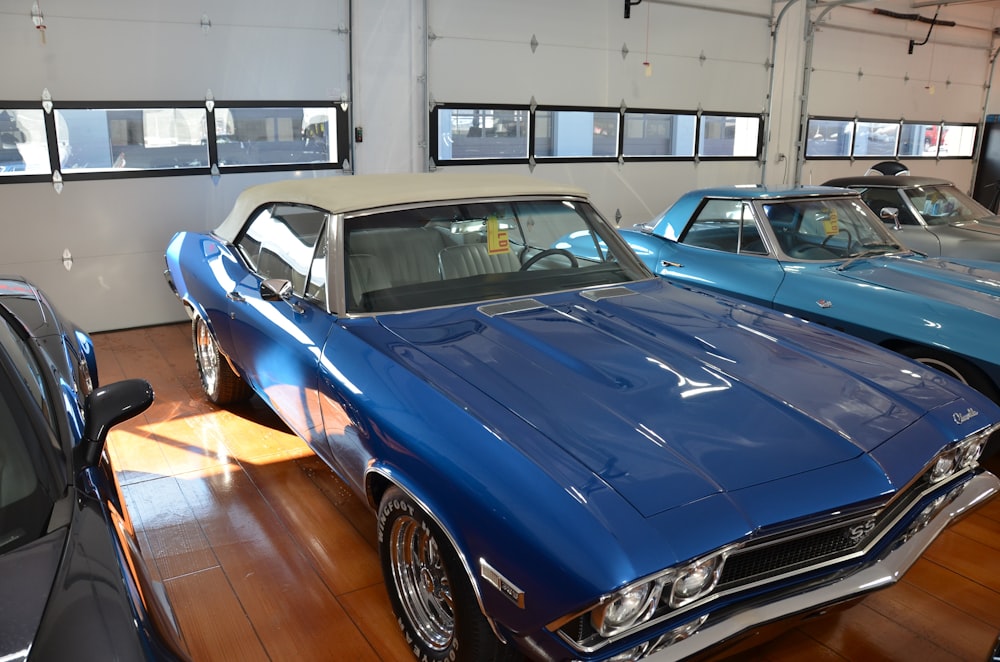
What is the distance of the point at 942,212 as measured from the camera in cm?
752

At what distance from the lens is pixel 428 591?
7.91ft

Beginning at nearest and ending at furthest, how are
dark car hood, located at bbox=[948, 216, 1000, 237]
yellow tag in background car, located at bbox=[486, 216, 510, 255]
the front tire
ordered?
the front tire → yellow tag in background car, located at bbox=[486, 216, 510, 255] → dark car hood, located at bbox=[948, 216, 1000, 237]

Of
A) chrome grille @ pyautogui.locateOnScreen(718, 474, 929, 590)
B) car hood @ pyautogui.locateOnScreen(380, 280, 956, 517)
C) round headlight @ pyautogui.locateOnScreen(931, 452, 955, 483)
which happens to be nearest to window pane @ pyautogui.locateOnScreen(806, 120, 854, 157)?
car hood @ pyautogui.locateOnScreen(380, 280, 956, 517)

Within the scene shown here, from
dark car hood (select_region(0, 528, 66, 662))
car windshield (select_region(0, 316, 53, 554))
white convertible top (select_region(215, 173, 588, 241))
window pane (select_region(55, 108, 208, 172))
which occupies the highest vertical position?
window pane (select_region(55, 108, 208, 172))

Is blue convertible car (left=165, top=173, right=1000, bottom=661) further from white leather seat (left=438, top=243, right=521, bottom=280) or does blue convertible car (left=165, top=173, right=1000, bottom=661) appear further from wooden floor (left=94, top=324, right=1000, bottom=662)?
wooden floor (left=94, top=324, right=1000, bottom=662)

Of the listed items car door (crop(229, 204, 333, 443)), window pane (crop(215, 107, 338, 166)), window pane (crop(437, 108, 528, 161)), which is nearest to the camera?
car door (crop(229, 204, 333, 443))

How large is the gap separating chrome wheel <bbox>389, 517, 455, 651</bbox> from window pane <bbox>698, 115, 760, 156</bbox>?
331 inches

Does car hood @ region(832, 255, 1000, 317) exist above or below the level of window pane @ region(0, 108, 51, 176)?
below

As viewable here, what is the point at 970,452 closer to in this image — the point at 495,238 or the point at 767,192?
the point at 495,238

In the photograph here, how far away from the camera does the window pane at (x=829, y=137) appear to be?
11070mm

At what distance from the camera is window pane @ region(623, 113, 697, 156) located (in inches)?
359

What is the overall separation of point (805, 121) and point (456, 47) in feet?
18.7

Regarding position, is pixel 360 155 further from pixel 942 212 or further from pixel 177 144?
pixel 942 212

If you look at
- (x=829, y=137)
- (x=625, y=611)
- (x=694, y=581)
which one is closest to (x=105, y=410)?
(x=625, y=611)
